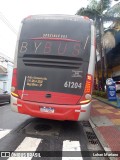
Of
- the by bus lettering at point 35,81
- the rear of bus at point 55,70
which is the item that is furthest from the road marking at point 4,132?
the by bus lettering at point 35,81

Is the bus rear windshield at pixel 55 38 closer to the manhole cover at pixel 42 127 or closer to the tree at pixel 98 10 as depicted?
the manhole cover at pixel 42 127

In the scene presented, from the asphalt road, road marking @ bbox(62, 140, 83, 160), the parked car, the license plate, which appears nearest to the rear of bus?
the license plate

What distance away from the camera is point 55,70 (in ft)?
26.6

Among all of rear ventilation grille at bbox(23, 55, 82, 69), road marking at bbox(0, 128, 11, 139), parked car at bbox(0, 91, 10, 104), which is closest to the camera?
road marking at bbox(0, 128, 11, 139)

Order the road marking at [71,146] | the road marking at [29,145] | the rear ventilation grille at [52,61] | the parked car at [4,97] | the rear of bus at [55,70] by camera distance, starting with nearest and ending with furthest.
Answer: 1. the road marking at [29,145]
2. the road marking at [71,146]
3. the rear of bus at [55,70]
4. the rear ventilation grille at [52,61]
5. the parked car at [4,97]

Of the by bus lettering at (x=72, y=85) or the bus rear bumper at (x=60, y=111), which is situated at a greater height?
the by bus lettering at (x=72, y=85)

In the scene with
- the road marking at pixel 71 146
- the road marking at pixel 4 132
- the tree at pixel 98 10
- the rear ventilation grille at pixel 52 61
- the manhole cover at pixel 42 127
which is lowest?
the road marking at pixel 71 146

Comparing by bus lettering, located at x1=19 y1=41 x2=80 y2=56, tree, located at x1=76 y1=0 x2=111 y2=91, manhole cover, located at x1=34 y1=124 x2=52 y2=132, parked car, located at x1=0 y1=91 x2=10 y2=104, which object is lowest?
manhole cover, located at x1=34 y1=124 x2=52 y2=132

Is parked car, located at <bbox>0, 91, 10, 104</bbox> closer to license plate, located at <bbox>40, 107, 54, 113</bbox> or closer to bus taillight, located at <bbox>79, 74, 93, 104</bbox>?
license plate, located at <bbox>40, 107, 54, 113</bbox>

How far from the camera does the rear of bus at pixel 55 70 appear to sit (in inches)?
312

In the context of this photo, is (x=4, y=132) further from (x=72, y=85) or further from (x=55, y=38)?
(x=55, y=38)

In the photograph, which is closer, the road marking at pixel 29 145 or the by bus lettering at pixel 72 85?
the road marking at pixel 29 145

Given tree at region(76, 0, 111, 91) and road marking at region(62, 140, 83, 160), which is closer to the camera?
road marking at region(62, 140, 83, 160)

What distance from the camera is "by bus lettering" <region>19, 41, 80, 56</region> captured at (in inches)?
323
